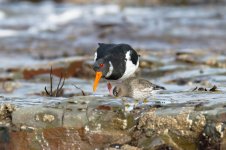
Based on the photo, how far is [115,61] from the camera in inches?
277

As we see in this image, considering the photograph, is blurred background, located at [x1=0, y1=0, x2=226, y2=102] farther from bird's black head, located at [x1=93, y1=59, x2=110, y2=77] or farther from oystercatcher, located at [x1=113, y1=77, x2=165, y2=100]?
oystercatcher, located at [x1=113, y1=77, x2=165, y2=100]

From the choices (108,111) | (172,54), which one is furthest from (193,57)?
(108,111)

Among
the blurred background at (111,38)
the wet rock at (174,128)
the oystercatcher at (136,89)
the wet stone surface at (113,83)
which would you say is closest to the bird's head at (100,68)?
the wet stone surface at (113,83)

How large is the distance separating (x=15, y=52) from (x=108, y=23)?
15.2 feet

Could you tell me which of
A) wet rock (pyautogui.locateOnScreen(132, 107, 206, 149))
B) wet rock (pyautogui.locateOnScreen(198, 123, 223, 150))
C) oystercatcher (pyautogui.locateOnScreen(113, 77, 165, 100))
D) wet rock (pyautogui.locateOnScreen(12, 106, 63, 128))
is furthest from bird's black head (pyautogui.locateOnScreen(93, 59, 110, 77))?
wet rock (pyautogui.locateOnScreen(198, 123, 223, 150))

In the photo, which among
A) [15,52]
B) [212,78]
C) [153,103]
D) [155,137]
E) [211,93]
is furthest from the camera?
[15,52]

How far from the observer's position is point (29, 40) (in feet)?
56.9

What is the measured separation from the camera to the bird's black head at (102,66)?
6707 millimetres

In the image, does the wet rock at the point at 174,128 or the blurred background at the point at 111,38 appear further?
the blurred background at the point at 111,38

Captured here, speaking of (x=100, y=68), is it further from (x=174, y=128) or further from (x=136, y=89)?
(x=174, y=128)

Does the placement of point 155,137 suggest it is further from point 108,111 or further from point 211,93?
point 211,93

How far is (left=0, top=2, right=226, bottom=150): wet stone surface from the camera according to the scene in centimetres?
548

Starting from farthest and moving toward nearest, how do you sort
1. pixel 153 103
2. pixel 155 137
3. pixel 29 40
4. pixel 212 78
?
pixel 29 40 < pixel 212 78 < pixel 153 103 < pixel 155 137

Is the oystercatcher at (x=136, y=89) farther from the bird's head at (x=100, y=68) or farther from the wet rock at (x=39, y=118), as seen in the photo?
the wet rock at (x=39, y=118)
